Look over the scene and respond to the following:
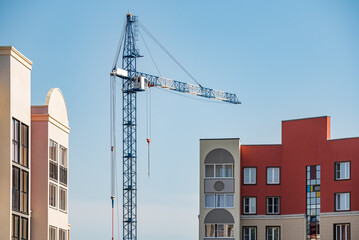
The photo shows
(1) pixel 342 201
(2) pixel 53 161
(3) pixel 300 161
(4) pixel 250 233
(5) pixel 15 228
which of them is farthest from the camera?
(4) pixel 250 233

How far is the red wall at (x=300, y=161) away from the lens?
8544 centimetres

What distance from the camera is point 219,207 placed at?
298 feet

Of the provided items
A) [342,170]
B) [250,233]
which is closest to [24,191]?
[342,170]

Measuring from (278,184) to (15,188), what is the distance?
41737 mm

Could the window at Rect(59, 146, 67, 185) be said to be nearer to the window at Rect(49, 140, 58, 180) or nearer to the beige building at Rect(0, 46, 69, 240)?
the beige building at Rect(0, 46, 69, 240)

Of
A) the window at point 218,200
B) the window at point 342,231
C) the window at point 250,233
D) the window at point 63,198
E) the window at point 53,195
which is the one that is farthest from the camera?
the window at point 218,200

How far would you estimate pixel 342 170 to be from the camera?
85625 millimetres

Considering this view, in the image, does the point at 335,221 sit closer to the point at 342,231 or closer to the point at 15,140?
the point at 342,231

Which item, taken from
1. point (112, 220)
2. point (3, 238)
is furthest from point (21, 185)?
point (112, 220)

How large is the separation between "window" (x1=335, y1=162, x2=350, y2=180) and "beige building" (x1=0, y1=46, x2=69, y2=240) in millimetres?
31364

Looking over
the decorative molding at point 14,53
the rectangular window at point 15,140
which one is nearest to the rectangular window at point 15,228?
the rectangular window at point 15,140

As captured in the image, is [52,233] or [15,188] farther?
[52,233]

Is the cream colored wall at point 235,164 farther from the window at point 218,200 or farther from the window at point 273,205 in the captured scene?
the window at point 273,205

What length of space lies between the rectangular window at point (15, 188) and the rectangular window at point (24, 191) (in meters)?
0.70
